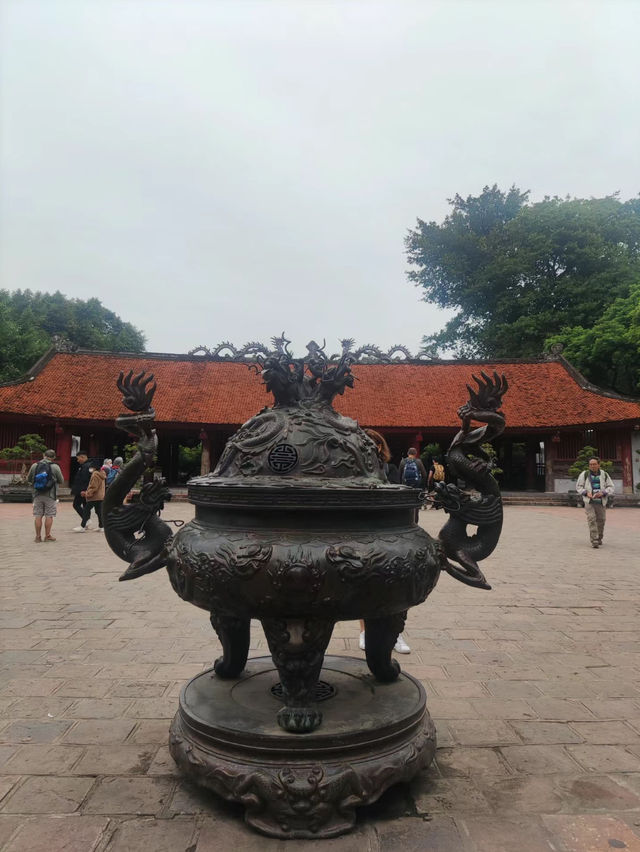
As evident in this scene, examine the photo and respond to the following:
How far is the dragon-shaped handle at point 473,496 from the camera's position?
104 inches

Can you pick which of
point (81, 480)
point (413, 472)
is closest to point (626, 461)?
point (413, 472)

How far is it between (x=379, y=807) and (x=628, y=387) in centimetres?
2753

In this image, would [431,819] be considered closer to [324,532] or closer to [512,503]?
[324,532]

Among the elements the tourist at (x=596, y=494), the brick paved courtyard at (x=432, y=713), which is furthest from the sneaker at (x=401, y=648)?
the tourist at (x=596, y=494)

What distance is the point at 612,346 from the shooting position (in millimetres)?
23969

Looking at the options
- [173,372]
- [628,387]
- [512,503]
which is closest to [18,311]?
[173,372]

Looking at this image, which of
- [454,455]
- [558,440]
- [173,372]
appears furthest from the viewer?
[173,372]

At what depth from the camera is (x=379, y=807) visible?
219 centimetres

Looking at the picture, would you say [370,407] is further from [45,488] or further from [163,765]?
[163,765]

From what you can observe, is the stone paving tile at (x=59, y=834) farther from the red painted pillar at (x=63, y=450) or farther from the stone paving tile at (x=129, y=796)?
the red painted pillar at (x=63, y=450)

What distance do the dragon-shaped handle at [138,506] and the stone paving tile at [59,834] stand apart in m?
0.95

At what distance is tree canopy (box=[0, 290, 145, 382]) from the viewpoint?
2961 cm

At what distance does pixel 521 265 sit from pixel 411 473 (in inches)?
1075

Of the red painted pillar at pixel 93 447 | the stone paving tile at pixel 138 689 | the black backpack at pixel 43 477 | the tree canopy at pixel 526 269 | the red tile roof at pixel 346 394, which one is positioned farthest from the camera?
the tree canopy at pixel 526 269
